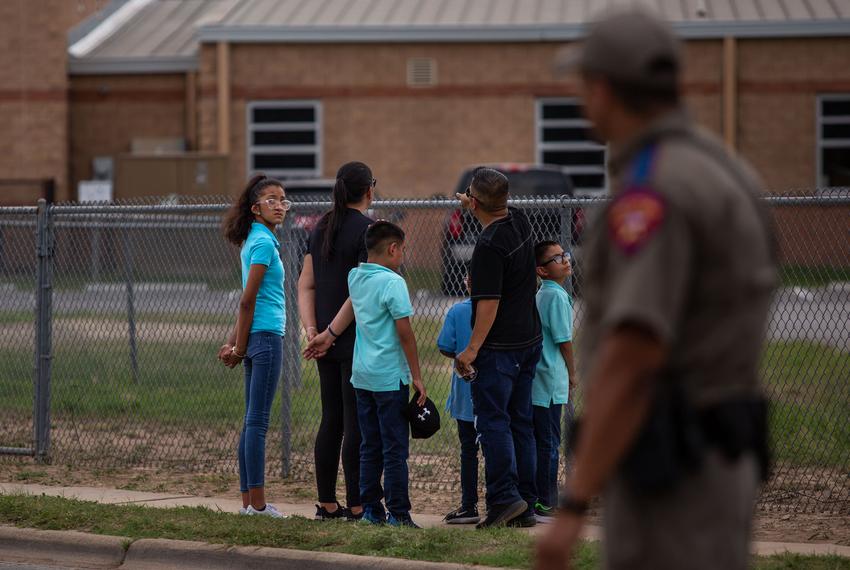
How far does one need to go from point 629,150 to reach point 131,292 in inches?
325

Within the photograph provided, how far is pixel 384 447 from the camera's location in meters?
7.20

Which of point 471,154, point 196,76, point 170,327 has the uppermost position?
point 196,76

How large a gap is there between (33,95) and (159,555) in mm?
23306

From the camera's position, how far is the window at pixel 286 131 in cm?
2778

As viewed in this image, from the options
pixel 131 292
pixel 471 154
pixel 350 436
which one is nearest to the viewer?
pixel 350 436

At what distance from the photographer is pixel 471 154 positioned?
27375mm

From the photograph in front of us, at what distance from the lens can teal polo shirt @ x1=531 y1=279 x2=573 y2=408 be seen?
7508mm

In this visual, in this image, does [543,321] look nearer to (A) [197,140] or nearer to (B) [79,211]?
(B) [79,211]

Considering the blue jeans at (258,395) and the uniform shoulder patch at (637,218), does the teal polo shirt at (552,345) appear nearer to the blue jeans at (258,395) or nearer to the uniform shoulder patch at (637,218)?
the blue jeans at (258,395)

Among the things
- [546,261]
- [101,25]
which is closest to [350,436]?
[546,261]

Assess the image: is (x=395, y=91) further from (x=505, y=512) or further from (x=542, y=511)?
(x=505, y=512)

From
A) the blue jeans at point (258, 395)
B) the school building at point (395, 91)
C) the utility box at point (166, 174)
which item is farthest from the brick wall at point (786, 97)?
the blue jeans at point (258, 395)

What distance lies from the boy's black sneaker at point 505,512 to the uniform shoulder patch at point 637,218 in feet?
14.3

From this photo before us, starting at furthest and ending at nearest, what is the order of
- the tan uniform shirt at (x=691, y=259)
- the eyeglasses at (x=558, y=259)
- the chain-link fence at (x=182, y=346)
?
the chain-link fence at (x=182, y=346) → the eyeglasses at (x=558, y=259) → the tan uniform shirt at (x=691, y=259)
